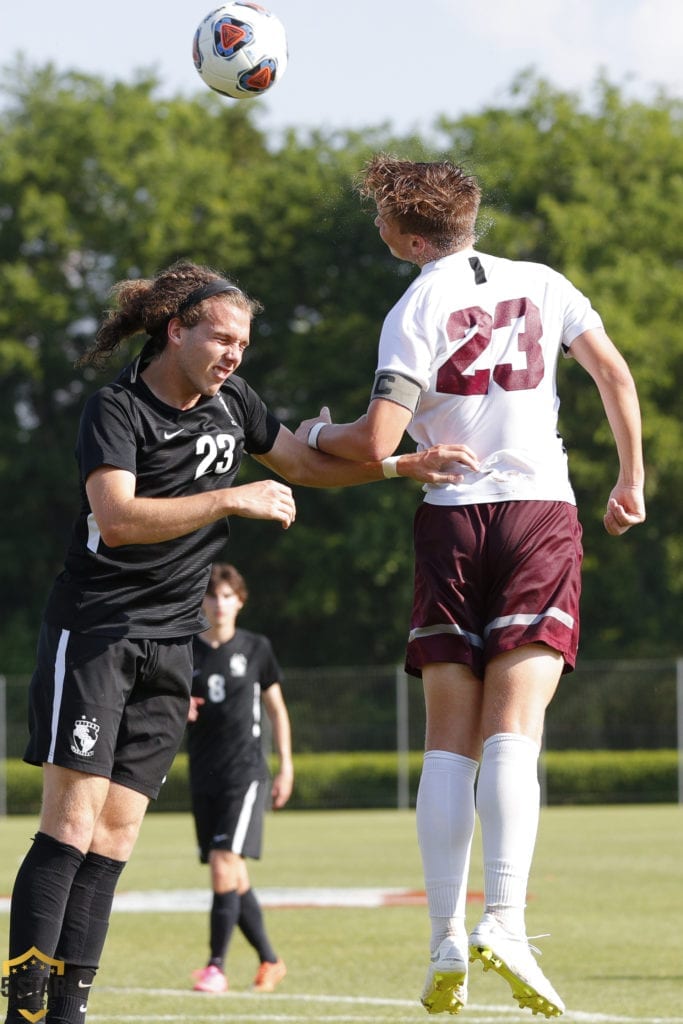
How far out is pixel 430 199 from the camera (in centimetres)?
522

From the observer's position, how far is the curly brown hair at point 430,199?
521 cm

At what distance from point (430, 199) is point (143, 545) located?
1.44 m

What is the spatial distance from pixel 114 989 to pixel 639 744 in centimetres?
2505

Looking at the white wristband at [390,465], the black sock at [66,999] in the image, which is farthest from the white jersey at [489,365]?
the black sock at [66,999]

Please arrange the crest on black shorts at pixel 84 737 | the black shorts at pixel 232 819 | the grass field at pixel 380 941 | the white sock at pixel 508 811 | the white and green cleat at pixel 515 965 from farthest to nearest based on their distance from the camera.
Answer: the black shorts at pixel 232 819 → the grass field at pixel 380 941 → the crest on black shorts at pixel 84 737 → the white sock at pixel 508 811 → the white and green cleat at pixel 515 965

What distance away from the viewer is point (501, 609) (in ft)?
16.4

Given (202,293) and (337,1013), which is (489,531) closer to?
(202,293)

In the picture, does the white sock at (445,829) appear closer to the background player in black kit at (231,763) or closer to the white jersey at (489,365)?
the white jersey at (489,365)

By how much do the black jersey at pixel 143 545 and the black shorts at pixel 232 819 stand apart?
390cm

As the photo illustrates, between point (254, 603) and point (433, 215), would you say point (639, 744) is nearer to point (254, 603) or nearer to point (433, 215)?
point (254, 603)

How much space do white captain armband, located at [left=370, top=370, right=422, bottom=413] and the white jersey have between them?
0.06ft

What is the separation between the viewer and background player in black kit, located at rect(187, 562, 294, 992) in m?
8.80

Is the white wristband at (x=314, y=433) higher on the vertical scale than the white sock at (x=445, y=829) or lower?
higher

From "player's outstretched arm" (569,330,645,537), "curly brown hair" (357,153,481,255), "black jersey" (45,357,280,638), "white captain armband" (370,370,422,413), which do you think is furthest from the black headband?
"player's outstretched arm" (569,330,645,537)
